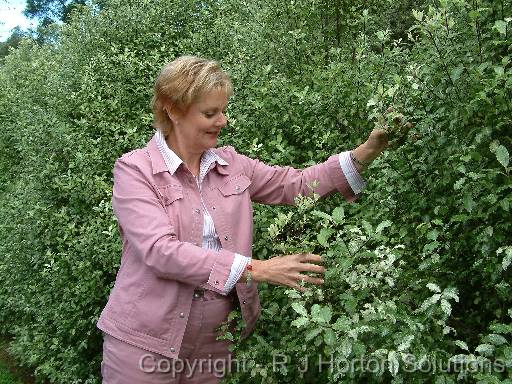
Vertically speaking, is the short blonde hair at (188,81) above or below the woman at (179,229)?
above

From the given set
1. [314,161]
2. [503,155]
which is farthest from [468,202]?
[314,161]

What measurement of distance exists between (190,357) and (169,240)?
61 centimetres

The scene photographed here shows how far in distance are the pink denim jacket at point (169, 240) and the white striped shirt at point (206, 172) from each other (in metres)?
0.02

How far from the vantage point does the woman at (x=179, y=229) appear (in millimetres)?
2402

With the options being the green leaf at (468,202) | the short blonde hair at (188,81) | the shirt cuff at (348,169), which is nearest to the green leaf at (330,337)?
the green leaf at (468,202)

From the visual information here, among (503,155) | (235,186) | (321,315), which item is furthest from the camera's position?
(235,186)

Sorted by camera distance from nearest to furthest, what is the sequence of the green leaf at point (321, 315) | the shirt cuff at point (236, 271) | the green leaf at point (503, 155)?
the green leaf at point (321, 315) → the green leaf at point (503, 155) → the shirt cuff at point (236, 271)

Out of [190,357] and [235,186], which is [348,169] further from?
[190,357]

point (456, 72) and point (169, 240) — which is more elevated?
point (456, 72)

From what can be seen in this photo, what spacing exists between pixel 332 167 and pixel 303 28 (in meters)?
2.93

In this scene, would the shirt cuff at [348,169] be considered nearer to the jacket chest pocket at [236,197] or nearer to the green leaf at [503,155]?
the jacket chest pocket at [236,197]

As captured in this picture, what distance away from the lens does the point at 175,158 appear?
8.39 ft

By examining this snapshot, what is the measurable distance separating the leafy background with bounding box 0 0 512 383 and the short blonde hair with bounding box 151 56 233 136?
644 mm

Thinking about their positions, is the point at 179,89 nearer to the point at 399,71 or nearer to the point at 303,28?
the point at 399,71
